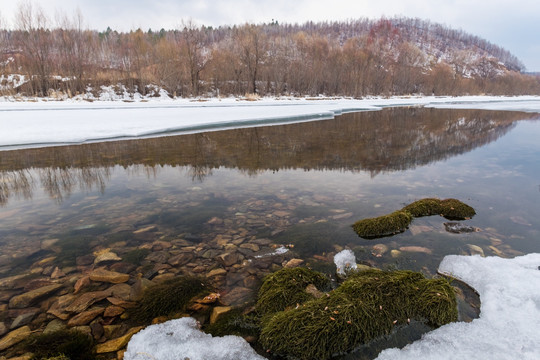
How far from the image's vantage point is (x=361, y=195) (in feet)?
17.2

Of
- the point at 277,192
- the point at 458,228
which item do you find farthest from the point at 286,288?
the point at 277,192

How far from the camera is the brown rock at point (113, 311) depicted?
94.6 inches

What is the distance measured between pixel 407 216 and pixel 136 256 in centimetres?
366

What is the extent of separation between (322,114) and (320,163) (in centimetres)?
1336

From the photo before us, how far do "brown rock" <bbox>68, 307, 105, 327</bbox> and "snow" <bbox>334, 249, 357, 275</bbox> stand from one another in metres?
2.26

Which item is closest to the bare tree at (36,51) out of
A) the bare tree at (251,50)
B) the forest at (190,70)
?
the forest at (190,70)

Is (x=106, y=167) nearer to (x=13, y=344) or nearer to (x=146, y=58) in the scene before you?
(x=13, y=344)

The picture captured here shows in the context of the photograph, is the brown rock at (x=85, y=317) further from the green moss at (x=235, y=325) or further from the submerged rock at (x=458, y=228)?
the submerged rock at (x=458, y=228)

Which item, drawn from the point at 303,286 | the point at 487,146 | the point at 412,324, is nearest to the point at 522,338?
the point at 412,324

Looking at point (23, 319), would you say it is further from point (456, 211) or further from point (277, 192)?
point (456, 211)

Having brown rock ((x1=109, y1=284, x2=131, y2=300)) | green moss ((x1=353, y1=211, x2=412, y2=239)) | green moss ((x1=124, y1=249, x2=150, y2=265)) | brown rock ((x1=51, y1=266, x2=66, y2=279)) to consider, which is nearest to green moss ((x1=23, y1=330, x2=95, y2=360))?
brown rock ((x1=109, y1=284, x2=131, y2=300))

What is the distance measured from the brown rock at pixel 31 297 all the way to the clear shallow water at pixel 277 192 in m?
0.55

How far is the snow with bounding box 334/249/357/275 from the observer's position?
116 inches

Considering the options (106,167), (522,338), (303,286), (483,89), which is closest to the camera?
(522,338)
